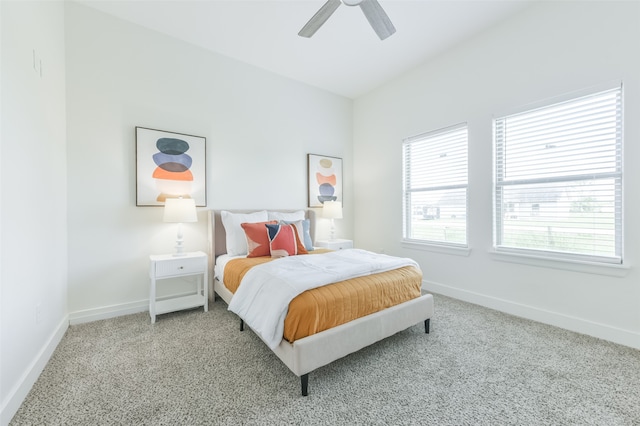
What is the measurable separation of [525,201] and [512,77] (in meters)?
1.35

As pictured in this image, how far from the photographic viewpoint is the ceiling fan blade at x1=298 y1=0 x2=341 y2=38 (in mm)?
2033

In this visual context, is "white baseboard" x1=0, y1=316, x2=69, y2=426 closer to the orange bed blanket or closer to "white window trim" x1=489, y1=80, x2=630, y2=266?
the orange bed blanket

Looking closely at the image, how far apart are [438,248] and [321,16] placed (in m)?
3.00

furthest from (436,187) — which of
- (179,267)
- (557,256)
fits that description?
(179,267)

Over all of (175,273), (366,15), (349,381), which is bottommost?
(349,381)

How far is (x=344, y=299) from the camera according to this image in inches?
71.3

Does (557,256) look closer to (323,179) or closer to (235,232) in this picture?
(323,179)

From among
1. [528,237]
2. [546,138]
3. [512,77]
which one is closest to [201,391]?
[528,237]

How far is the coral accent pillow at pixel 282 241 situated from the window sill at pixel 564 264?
7.50ft

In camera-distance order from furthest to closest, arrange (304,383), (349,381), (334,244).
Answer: (334,244), (349,381), (304,383)

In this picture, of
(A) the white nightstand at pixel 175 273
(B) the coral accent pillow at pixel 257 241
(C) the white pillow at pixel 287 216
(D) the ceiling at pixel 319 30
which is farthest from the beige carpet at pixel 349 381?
(D) the ceiling at pixel 319 30

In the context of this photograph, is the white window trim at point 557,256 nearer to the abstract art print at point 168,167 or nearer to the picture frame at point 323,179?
the picture frame at point 323,179

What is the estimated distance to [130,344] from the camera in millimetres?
2193

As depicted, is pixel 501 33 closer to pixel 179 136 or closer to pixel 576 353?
pixel 576 353
